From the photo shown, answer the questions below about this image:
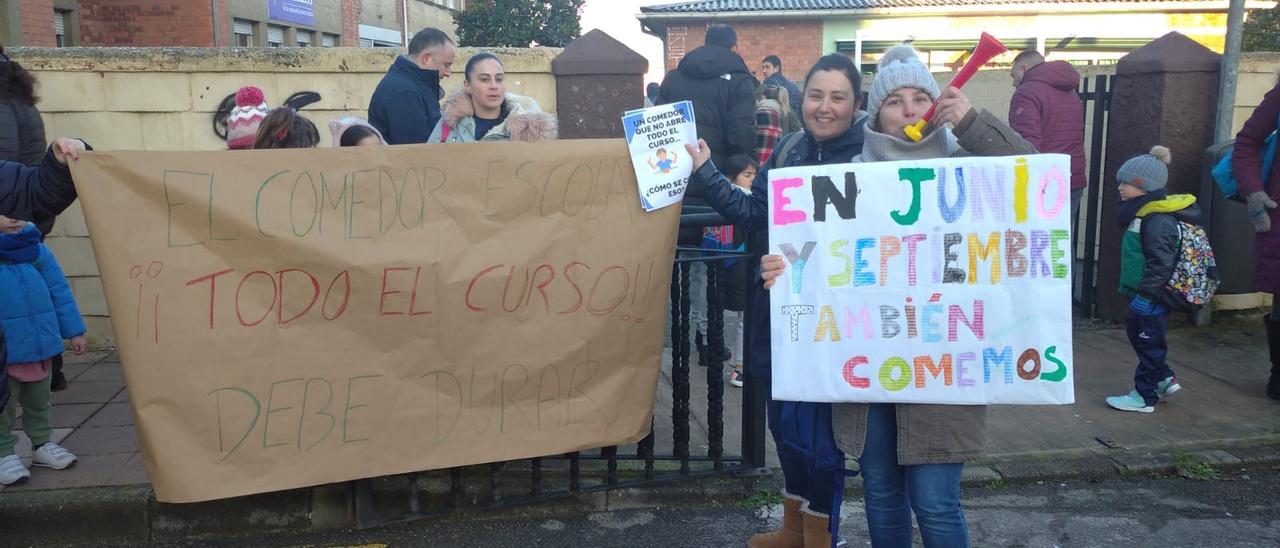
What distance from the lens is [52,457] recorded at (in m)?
4.11

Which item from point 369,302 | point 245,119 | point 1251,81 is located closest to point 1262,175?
point 1251,81

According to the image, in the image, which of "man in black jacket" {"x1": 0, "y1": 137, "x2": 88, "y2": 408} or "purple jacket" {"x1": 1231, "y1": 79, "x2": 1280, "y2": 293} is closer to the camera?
"man in black jacket" {"x1": 0, "y1": 137, "x2": 88, "y2": 408}

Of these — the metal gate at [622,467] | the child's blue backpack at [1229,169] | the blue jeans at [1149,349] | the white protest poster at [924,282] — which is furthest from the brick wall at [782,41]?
the white protest poster at [924,282]

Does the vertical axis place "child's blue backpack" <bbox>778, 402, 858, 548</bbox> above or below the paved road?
above

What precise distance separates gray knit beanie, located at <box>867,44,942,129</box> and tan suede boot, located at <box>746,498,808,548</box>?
1.38 meters

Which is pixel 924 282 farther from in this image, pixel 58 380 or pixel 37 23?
pixel 37 23

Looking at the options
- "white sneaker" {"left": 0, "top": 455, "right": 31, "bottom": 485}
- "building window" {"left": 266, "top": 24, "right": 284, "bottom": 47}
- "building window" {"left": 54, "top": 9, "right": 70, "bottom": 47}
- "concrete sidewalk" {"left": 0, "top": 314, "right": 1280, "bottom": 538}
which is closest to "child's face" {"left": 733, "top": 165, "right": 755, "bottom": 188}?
"concrete sidewalk" {"left": 0, "top": 314, "right": 1280, "bottom": 538}

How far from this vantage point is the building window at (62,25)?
15.7 meters

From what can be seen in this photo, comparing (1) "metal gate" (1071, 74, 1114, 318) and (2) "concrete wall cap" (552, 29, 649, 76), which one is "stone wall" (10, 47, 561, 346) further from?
(1) "metal gate" (1071, 74, 1114, 318)

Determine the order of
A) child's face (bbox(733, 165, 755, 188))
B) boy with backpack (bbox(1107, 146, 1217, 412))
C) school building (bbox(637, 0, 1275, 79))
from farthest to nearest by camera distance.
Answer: school building (bbox(637, 0, 1275, 79))
child's face (bbox(733, 165, 755, 188))
boy with backpack (bbox(1107, 146, 1217, 412))

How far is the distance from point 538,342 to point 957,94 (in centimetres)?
167

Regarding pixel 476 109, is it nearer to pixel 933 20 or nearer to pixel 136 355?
pixel 136 355

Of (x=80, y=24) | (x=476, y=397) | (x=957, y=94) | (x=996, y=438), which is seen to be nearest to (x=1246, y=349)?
(x=996, y=438)

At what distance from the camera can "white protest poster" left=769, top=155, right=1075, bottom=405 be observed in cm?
266
